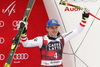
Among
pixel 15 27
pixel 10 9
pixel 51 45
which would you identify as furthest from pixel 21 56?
pixel 51 45

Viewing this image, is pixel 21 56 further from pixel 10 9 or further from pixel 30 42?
pixel 30 42

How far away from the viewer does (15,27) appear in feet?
7.38

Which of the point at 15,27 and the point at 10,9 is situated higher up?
the point at 10,9

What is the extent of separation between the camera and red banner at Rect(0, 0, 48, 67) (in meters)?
2.22

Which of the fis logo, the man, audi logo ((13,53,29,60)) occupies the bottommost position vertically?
audi logo ((13,53,29,60))

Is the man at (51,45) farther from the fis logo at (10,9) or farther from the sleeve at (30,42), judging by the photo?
the fis logo at (10,9)

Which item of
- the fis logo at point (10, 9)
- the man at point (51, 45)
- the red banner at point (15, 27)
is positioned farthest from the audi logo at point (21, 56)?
the man at point (51, 45)

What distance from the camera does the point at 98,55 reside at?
7.91 feet

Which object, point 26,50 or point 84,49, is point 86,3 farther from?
point 26,50

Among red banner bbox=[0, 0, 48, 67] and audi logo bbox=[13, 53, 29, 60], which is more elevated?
red banner bbox=[0, 0, 48, 67]

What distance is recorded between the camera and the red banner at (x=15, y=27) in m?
2.22

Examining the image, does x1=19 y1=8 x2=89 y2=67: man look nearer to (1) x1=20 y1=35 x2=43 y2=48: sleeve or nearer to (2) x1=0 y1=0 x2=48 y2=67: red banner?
(1) x1=20 y1=35 x2=43 y2=48: sleeve

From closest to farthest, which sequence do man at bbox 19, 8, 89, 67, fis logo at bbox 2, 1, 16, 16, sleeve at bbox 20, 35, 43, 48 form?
sleeve at bbox 20, 35, 43, 48 < man at bbox 19, 8, 89, 67 < fis logo at bbox 2, 1, 16, 16

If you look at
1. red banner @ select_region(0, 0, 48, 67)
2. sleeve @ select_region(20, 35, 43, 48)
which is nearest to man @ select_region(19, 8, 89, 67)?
sleeve @ select_region(20, 35, 43, 48)
